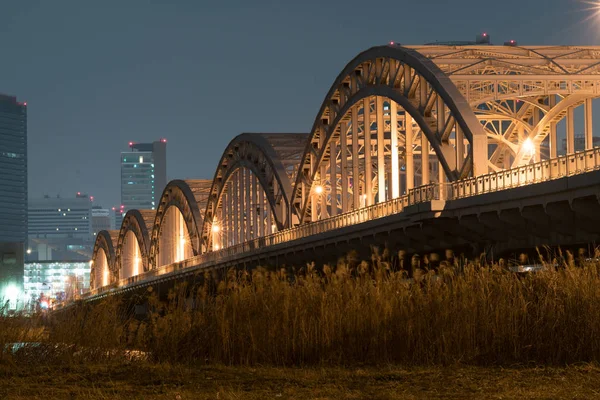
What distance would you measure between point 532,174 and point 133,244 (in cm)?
13395

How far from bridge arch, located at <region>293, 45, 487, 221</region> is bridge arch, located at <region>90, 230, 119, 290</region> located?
285 feet

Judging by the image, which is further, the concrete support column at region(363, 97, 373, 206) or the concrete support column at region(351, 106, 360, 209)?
the concrete support column at region(351, 106, 360, 209)

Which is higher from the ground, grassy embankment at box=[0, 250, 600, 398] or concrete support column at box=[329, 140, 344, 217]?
concrete support column at box=[329, 140, 344, 217]

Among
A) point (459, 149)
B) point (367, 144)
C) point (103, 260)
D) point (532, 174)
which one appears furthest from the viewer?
point (103, 260)

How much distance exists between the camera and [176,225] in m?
133

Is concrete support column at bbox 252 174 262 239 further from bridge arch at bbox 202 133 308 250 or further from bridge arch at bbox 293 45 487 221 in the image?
bridge arch at bbox 293 45 487 221

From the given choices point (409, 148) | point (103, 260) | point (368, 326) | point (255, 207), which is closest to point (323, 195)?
point (409, 148)

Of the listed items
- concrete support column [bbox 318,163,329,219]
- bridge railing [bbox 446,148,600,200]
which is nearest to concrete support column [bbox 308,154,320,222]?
concrete support column [bbox 318,163,329,219]

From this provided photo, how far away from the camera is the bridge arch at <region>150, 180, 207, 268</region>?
384 feet

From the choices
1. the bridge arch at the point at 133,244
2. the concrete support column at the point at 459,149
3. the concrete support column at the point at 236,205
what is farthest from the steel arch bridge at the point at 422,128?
the bridge arch at the point at 133,244

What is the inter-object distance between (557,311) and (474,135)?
25525 mm

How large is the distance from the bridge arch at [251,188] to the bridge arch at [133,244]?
2935cm

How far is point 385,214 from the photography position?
163 ft

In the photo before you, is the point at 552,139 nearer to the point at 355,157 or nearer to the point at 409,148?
the point at 409,148
